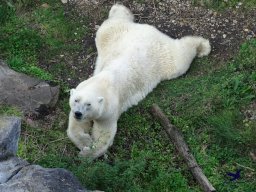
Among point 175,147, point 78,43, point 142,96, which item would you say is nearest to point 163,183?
point 175,147

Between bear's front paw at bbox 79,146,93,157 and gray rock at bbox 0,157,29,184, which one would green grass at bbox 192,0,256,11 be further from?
gray rock at bbox 0,157,29,184

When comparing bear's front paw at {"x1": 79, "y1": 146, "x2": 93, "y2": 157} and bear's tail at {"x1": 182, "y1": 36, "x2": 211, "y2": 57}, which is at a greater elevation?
bear's tail at {"x1": 182, "y1": 36, "x2": 211, "y2": 57}

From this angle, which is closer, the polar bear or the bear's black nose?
the bear's black nose

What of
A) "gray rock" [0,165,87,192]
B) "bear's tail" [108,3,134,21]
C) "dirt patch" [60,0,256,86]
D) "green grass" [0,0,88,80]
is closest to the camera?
"gray rock" [0,165,87,192]

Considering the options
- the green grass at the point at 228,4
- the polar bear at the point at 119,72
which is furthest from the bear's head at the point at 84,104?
the green grass at the point at 228,4

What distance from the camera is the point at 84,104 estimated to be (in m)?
7.58

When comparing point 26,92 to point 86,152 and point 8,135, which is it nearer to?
point 86,152

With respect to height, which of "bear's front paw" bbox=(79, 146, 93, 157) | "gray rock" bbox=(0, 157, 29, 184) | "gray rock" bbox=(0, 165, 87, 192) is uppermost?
"gray rock" bbox=(0, 165, 87, 192)

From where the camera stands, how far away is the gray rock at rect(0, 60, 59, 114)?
8.64 metres

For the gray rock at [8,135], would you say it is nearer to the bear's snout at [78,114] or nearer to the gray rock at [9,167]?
the gray rock at [9,167]

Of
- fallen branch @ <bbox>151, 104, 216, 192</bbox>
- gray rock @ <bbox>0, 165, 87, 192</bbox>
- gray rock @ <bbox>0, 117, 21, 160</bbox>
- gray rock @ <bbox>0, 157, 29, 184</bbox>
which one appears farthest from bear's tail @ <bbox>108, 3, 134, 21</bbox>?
gray rock @ <bbox>0, 165, 87, 192</bbox>

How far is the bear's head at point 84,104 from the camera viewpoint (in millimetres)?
7578

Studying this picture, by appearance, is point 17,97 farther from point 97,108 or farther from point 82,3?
point 82,3

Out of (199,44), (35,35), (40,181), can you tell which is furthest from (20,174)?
(199,44)
